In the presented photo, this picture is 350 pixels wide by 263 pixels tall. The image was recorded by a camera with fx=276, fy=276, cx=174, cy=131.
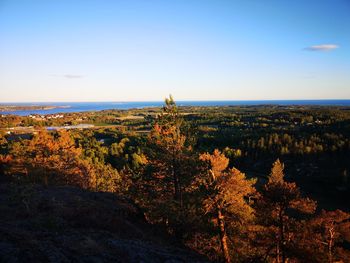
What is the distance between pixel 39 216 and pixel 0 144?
68.9 m

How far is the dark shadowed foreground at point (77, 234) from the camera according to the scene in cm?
1095

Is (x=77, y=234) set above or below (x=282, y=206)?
above

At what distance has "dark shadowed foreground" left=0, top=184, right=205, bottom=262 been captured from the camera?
1095cm

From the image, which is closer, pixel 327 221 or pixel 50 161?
pixel 327 221

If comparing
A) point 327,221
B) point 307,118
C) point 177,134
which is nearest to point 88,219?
point 177,134

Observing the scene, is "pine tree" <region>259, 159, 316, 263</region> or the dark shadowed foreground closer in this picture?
the dark shadowed foreground

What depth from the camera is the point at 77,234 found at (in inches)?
550

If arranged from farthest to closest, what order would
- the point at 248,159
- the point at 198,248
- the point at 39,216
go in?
the point at 248,159 < the point at 198,248 < the point at 39,216

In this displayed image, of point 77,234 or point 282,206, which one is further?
point 282,206

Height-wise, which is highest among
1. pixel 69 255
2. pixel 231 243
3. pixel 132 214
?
pixel 69 255

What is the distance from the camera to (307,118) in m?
176

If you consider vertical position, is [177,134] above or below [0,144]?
above

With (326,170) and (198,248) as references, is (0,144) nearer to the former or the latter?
(198,248)

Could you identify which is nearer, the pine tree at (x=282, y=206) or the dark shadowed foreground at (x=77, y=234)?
the dark shadowed foreground at (x=77, y=234)
